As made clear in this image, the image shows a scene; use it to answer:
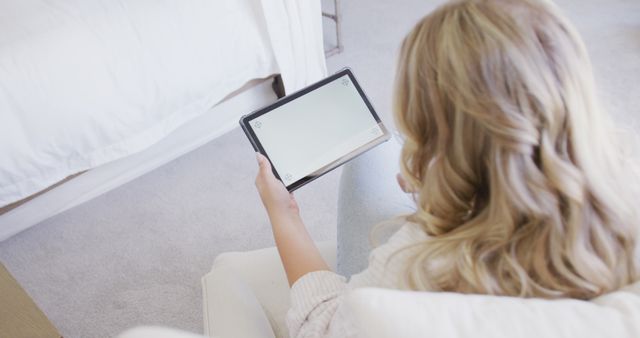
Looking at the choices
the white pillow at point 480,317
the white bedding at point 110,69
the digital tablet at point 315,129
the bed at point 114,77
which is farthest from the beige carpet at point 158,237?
the white pillow at point 480,317

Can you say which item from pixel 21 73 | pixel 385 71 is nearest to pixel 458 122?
pixel 21 73

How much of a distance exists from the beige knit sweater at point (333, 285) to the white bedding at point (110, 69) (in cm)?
91

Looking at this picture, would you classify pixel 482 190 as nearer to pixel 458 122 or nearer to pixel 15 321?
pixel 458 122

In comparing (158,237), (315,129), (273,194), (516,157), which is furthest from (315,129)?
(158,237)

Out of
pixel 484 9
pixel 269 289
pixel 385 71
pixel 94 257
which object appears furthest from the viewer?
pixel 385 71

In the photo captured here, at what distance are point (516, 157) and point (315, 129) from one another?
23.4 inches

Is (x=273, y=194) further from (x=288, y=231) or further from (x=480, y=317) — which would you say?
(x=480, y=317)

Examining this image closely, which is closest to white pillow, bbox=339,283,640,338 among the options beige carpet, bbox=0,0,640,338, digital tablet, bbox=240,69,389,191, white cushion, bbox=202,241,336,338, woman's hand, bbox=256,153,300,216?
white cushion, bbox=202,241,336,338

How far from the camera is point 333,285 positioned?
67cm

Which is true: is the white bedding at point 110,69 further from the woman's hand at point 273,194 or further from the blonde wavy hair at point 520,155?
the blonde wavy hair at point 520,155

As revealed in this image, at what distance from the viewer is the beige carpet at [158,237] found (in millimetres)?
1271

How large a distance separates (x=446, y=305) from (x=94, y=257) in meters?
1.29

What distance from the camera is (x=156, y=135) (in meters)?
1.46

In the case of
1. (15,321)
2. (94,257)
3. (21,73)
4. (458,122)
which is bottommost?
(94,257)
